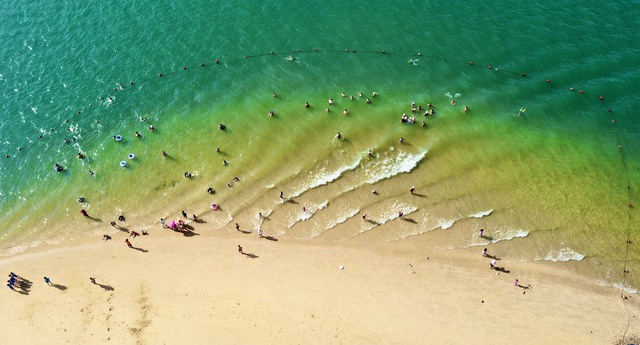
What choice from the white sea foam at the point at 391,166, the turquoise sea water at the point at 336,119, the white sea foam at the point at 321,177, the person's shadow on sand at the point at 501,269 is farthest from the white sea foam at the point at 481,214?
the white sea foam at the point at 321,177

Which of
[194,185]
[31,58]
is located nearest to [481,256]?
[194,185]

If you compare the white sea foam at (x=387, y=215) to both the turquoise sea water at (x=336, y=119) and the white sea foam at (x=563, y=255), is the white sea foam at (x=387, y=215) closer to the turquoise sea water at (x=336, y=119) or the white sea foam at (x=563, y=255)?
the turquoise sea water at (x=336, y=119)

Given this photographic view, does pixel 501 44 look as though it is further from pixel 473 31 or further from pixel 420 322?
pixel 420 322

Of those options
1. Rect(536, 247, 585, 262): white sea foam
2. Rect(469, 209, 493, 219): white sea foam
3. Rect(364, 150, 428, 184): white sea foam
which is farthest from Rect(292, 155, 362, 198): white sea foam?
Rect(536, 247, 585, 262): white sea foam

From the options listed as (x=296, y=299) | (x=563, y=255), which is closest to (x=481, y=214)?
(x=563, y=255)

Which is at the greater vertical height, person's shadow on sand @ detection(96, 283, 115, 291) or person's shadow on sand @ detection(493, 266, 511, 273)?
person's shadow on sand @ detection(96, 283, 115, 291)

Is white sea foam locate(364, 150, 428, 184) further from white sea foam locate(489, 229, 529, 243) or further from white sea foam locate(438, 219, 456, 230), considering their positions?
white sea foam locate(489, 229, 529, 243)

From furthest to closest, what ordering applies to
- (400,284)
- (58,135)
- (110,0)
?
(110,0) → (58,135) → (400,284)
